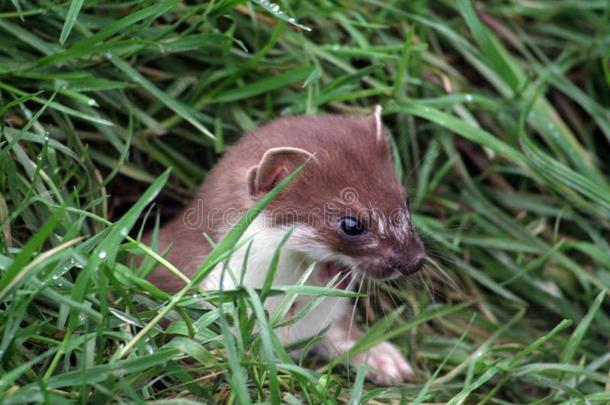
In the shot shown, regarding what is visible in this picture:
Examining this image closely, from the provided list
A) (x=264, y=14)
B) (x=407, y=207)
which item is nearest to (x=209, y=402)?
(x=407, y=207)

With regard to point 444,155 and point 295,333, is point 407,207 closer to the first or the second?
point 295,333

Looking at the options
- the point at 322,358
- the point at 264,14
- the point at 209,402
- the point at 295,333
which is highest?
the point at 264,14

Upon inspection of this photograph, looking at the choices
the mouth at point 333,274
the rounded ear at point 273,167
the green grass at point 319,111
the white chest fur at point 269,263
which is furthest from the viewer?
the mouth at point 333,274

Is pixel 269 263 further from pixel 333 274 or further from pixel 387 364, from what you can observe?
pixel 387 364

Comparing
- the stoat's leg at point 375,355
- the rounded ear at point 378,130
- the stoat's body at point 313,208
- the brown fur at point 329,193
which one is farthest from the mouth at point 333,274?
the rounded ear at point 378,130

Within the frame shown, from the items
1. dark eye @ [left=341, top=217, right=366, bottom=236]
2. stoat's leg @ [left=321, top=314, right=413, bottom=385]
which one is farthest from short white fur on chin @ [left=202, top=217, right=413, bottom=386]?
dark eye @ [left=341, top=217, right=366, bottom=236]

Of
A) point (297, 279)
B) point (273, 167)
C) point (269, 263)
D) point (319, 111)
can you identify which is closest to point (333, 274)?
point (297, 279)

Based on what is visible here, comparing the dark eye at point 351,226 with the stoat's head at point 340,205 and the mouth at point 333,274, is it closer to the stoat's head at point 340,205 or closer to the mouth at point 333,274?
the stoat's head at point 340,205
